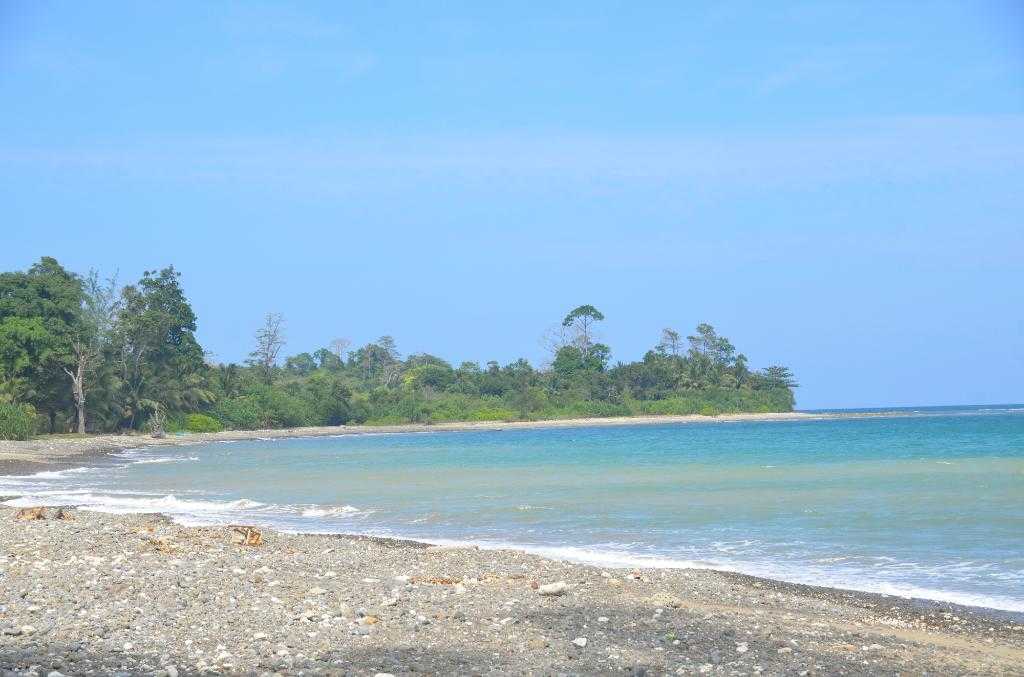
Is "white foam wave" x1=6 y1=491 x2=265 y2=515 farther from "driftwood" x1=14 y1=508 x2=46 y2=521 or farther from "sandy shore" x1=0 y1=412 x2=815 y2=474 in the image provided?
"sandy shore" x1=0 y1=412 x2=815 y2=474

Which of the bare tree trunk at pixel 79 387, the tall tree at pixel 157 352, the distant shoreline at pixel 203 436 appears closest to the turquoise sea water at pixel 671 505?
the distant shoreline at pixel 203 436

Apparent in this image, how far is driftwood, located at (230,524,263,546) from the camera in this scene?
13.7 m

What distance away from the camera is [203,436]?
A: 233ft

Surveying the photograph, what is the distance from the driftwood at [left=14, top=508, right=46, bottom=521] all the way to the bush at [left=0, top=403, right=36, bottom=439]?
37467 mm

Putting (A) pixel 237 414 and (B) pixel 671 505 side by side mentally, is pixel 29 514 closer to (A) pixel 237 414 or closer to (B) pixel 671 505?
(B) pixel 671 505

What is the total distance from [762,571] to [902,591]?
190cm

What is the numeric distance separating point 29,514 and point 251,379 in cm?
7460

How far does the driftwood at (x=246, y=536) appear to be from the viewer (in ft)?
45.1

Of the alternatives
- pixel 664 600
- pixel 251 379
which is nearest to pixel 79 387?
pixel 251 379

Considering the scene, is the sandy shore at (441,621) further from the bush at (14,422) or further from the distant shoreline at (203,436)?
the bush at (14,422)

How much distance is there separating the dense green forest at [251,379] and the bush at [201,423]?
4.8 inches

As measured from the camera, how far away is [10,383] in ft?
184

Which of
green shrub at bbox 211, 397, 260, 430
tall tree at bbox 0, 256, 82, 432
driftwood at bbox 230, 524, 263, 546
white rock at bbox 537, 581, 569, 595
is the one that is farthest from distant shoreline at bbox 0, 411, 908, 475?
white rock at bbox 537, 581, 569, 595

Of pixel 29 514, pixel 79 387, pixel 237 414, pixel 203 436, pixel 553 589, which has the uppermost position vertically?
pixel 79 387
